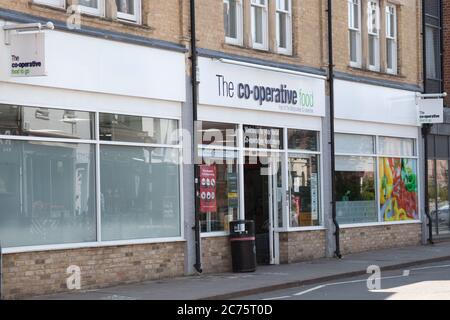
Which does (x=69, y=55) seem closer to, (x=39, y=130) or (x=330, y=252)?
(x=39, y=130)

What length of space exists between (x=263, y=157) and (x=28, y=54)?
8238 mm

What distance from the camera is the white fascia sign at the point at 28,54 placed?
595 inches

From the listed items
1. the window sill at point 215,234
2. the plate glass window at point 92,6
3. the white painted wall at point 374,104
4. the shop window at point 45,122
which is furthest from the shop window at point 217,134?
the white painted wall at point 374,104

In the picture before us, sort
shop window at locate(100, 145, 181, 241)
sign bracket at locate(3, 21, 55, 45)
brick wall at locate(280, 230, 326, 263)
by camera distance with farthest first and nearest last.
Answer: brick wall at locate(280, 230, 326, 263) < shop window at locate(100, 145, 181, 241) < sign bracket at locate(3, 21, 55, 45)

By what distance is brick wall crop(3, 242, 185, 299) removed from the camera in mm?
15453

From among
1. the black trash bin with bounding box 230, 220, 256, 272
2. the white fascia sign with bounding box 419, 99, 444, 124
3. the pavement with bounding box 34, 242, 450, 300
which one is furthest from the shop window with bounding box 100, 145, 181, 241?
the white fascia sign with bounding box 419, 99, 444, 124

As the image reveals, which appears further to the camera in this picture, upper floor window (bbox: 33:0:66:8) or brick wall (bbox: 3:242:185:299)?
upper floor window (bbox: 33:0:66:8)

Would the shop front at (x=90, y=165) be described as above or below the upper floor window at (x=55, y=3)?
below

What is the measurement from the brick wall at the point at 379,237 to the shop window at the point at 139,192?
6.80 meters

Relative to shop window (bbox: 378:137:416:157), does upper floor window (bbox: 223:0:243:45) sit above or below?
above

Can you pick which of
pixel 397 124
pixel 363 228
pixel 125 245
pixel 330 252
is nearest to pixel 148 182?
pixel 125 245

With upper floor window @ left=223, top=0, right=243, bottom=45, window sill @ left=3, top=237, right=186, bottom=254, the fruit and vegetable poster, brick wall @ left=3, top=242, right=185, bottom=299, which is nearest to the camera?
brick wall @ left=3, top=242, right=185, bottom=299

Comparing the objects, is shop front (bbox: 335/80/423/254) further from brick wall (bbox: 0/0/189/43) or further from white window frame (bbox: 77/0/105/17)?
white window frame (bbox: 77/0/105/17)

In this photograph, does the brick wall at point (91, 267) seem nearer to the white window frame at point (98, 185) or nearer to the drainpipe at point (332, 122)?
the white window frame at point (98, 185)
